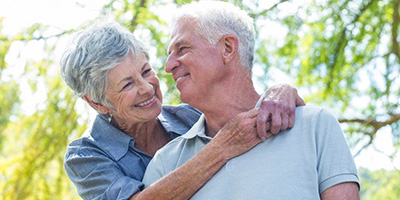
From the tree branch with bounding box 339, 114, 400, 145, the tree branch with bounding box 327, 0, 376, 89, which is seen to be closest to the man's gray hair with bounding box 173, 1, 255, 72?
the tree branch with bounding box 327, 0, 376, 89

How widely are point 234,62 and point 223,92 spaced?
0.12 m

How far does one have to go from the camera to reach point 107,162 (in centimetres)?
271

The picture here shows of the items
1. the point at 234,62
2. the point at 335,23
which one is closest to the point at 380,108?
the point at 335,23

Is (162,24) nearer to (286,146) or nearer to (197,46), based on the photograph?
(197,46)

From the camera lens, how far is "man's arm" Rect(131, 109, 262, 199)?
2363 millimetres

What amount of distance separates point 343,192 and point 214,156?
0.46 meters

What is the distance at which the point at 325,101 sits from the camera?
18.1 feet

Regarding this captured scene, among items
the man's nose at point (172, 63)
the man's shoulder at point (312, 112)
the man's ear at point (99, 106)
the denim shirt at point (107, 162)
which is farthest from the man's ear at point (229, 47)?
the man's ear at point (99, 106)

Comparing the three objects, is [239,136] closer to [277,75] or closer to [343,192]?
[343,192]

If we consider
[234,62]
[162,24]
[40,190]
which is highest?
[234,62]

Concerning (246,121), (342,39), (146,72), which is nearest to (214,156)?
(246,121)

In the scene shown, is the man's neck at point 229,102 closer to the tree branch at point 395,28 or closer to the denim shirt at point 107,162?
the denim shirt at point 107,162

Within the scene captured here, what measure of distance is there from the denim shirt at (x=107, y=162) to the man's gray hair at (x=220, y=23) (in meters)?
0.58

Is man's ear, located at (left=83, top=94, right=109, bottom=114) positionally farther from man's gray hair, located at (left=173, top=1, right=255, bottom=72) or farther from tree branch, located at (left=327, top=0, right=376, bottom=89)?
tree branch, located at (left=327, top=0, right=376, bottom=89)
